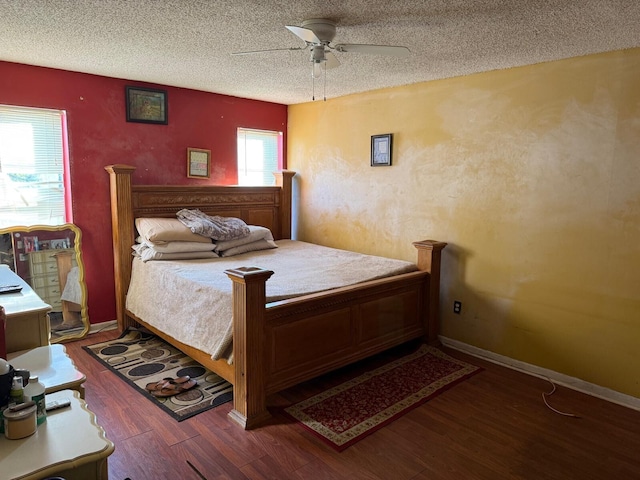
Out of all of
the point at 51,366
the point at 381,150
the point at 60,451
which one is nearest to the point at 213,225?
the point at 381,150

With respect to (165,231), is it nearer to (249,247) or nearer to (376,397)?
(249,247)

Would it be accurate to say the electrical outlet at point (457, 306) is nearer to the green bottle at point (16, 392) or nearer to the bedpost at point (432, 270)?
the bedpost at point (432, 270)

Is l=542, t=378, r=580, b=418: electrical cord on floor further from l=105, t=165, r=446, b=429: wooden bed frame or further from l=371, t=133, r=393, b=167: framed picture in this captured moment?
l=371, t=133, r=393, b=167: framed picture

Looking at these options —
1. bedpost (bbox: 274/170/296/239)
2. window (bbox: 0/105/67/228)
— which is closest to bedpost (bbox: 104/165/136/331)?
window (bbox: 0/105/67/228)

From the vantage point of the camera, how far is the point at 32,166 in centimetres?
345

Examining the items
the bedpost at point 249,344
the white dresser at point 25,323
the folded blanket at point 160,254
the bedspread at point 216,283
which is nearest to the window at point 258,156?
the bedspread at point 216,283

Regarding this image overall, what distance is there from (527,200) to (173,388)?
2.72m

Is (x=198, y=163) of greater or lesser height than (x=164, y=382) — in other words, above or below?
above

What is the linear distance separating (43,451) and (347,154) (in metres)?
3.56

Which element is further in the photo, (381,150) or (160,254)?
→ (381,150)

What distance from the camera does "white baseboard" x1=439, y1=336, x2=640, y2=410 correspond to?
9.20ft

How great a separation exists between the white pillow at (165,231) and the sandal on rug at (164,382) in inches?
44.4

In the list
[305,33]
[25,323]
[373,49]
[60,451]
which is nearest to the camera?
[60,451]

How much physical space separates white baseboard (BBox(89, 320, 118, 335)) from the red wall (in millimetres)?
40
